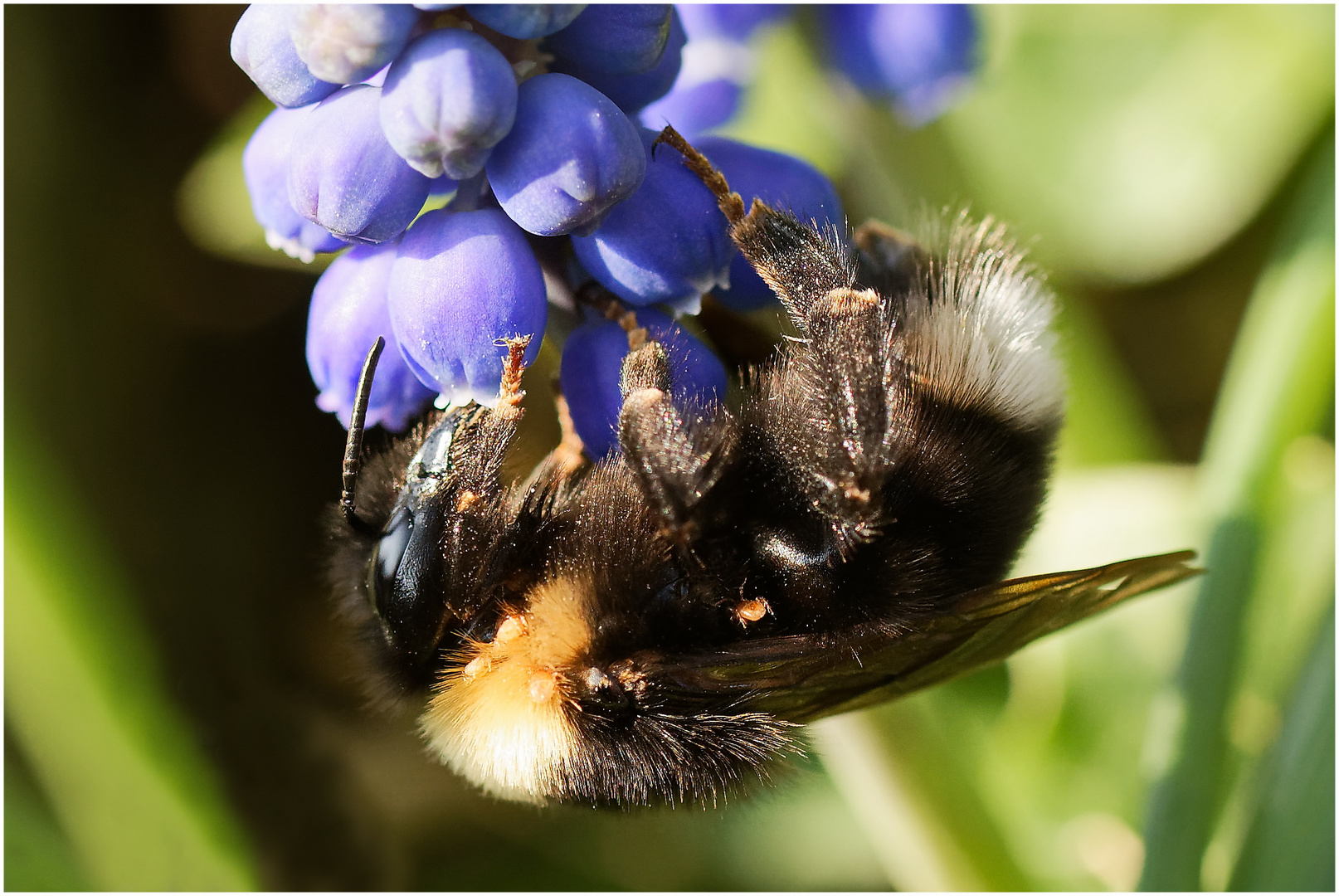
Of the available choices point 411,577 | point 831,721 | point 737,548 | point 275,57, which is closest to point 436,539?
point 411,577

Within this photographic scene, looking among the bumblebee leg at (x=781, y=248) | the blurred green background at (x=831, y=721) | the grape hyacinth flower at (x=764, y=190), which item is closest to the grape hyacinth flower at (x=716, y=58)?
the blurred green background at (x=831, y=721)

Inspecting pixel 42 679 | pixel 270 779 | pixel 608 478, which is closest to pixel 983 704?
pixel 608 478

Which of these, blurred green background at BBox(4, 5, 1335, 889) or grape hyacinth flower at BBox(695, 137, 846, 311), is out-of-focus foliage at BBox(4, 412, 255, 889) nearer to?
blurred green background at BBox(4, 5, 1335, 889)

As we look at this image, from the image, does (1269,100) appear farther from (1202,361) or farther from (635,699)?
(635,699)

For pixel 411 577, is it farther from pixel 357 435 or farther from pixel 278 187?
pixel 278 187

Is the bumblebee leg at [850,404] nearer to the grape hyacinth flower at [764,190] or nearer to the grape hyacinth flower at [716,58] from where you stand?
the grape hyacinth flower at [764,190]
